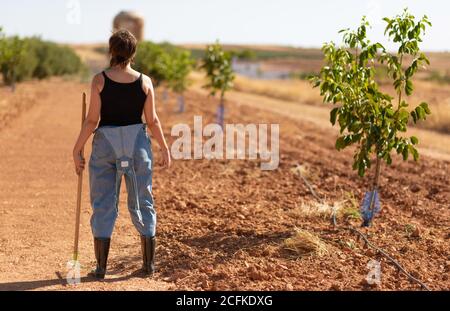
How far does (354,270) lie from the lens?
5.02 metres

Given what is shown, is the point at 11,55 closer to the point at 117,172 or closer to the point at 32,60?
the point at 32,60

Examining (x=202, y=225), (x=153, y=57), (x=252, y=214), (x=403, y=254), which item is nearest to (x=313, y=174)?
(x=252, y=214)

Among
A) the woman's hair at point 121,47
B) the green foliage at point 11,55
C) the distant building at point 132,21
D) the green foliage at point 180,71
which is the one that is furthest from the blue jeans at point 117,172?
the distant building at point 132,21

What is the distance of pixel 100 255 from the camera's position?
4.75 metres

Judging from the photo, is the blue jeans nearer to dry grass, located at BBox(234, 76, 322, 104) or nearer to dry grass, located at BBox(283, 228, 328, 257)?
dry grass, located at BBox(283, 228, 328, 257)

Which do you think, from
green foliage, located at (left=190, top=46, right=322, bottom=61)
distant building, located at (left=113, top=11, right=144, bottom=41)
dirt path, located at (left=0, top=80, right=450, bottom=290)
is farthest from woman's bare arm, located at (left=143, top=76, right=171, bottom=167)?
green foliage, located at (left=190, top=46, right=322, bottom=61)

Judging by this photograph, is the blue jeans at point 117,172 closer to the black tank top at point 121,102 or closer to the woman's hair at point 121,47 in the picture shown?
the black tank top at point 121,102

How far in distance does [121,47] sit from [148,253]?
5.09 ft

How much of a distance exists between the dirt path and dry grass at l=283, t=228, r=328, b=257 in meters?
0.06

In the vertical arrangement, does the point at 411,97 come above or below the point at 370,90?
below

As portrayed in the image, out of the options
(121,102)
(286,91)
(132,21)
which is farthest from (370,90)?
(132,21)

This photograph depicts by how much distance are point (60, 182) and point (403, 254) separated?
189 inches
